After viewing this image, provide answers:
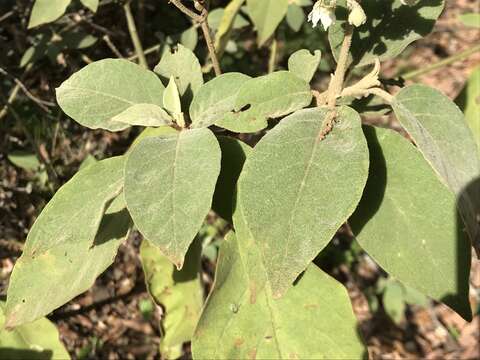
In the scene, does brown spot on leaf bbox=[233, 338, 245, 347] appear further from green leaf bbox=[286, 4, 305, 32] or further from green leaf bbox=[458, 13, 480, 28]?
green leaf bbox=[458, 13, 480, 28]

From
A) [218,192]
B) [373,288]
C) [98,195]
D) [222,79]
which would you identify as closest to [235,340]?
[218,192]

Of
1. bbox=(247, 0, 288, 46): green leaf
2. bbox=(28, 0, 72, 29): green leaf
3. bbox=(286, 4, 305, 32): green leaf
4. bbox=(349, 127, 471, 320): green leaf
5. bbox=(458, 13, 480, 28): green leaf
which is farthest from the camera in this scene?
bbox=(286, 4, 305, 32): green leaf

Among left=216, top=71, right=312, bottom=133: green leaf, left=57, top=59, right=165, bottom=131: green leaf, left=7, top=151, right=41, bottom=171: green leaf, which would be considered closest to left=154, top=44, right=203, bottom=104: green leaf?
left=57, top=59, right=165, bottom=131: green leaf

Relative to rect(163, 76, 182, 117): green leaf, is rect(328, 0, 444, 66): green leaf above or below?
above

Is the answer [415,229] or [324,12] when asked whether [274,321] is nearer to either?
[415,229]

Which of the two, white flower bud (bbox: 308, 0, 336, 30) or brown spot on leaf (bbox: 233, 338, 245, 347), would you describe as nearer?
white flower bud (bbox: 308, 0, 336, 30)

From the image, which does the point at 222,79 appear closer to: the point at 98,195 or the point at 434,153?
the point at 98,195

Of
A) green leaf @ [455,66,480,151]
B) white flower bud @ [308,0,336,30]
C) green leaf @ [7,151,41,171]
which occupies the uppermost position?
white flower bud @ [308,0,336,30]
